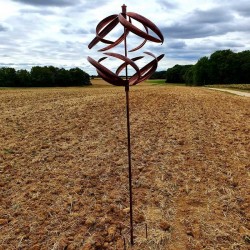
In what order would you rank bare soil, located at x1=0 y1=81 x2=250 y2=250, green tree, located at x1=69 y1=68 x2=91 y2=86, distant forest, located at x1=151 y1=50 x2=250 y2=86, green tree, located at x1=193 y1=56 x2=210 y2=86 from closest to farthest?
bare soil, located at x1=0 y1=81 x2=250 y2=250 < green tree, located at x1=69 y1=68 x2=91 y2=86 < distant forest, located at x1=151 y1=50 x2=250 y2=86 < green tree, located at x1=193 y1=56 x2=210 y2=86

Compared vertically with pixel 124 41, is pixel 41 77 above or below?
below

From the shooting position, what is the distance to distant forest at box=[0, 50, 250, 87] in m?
68.3

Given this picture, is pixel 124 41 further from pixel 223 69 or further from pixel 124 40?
pixel 223 69

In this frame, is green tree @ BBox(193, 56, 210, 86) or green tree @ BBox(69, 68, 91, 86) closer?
green tree @ BBox(69, 68, 91, 86)

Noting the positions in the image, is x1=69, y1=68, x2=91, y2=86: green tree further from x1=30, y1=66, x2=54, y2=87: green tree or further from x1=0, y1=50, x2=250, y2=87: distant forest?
x1=30, y1=66, x2=54, y2=87: green tree

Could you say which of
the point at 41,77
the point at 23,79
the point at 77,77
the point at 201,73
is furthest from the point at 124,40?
the point at 201,73

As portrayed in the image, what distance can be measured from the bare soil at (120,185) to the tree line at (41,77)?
5847 cm

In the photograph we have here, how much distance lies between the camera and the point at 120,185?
22.5 feet

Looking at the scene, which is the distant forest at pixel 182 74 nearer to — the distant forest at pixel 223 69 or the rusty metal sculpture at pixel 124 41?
the distant forest at pixel 223 69

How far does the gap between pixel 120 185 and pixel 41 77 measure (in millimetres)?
65092

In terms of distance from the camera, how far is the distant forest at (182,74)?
6831cm

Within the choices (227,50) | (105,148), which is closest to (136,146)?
(105,148)

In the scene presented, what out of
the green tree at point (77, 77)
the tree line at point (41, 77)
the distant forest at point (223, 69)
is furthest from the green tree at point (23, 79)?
the distant forest at point (223, 69)

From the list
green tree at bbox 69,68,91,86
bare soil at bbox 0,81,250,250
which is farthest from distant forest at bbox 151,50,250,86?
bare soil at bbox 0,81,250,250
